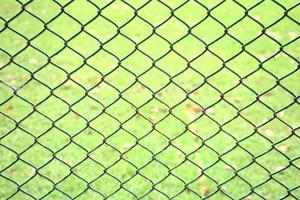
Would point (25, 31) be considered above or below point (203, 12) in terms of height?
below

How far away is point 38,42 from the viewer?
5.15 metres

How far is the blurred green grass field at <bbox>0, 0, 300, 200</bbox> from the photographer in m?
2.59

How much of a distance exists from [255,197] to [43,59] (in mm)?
3064

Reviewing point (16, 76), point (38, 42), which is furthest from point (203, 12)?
point (16, 76)

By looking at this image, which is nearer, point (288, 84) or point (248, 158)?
point (248, 158)

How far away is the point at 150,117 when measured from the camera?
388 centimetres

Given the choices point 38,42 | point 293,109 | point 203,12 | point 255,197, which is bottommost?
point 255,197

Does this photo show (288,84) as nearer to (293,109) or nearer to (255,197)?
(293,109)

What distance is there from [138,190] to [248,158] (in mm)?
1006

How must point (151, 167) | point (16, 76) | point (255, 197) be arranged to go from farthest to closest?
point (16, 76) → point (151, 167) → point (255, 197)

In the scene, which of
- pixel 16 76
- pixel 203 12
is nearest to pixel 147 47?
pixel 203 12

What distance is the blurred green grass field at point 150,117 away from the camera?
2586 millimetres

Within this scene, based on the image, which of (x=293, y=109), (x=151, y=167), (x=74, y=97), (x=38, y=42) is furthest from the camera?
(x=38, y=42)

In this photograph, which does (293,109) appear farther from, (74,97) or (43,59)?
(43,59)
